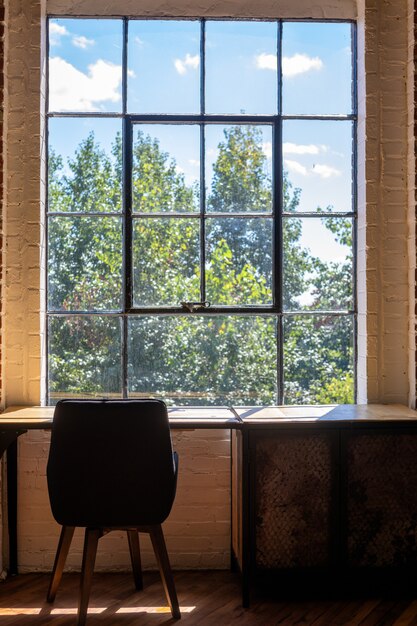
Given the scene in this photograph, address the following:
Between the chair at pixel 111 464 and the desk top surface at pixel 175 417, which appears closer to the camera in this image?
the chair at pixel 111 464

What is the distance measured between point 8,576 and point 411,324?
2.60m

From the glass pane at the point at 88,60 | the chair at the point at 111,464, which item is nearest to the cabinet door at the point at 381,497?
the chair at the point at 111,464

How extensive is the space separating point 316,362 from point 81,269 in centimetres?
147

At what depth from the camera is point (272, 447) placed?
3213 millimetres

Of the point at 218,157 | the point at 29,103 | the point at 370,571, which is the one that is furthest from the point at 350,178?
the point at 370,571

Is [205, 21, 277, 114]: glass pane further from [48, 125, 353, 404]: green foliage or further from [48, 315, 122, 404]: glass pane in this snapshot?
[48, 315, 122, 404]: glass pane

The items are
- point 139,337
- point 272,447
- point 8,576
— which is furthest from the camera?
point 139,337

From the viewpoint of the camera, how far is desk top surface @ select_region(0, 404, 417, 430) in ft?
10.4

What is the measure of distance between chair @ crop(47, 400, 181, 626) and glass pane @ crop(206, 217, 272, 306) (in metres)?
1.26

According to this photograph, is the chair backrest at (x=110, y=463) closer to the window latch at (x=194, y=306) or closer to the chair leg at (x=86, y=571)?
the chair leg at (x=86, y=571)

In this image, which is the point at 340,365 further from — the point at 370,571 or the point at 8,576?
Result: the point at 8,576

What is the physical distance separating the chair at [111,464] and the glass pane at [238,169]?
1.57m

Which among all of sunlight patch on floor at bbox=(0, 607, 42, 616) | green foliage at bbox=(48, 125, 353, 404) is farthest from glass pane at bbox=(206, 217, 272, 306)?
sunlight patch on floor at bbox=(0, 607, 42, 616)

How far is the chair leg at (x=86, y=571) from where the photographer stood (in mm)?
2900
